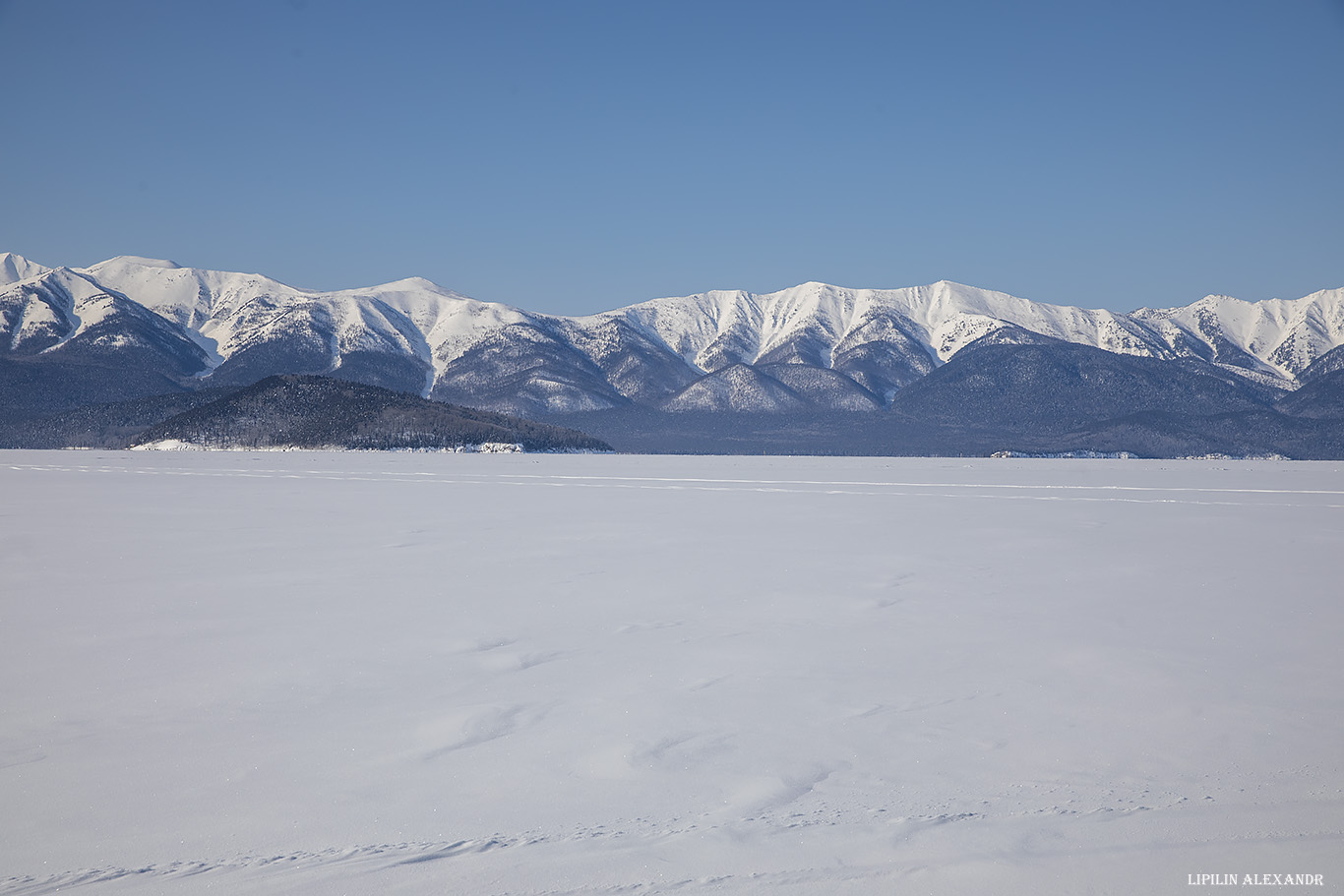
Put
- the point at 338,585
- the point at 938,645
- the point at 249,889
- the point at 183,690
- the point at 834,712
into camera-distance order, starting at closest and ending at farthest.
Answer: the point at 249,889 → the point at 834,712 → the point at 183,690 → the point at 938,645 → the point at 338,585

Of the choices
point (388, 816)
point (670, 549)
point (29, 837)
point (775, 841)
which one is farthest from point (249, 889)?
point (670, 549)

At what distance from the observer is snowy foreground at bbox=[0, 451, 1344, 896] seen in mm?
5879

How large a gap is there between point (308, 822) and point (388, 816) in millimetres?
507

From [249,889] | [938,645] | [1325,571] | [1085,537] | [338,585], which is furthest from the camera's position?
[1085,537]

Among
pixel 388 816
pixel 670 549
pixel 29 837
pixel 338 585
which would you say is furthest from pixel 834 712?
pixel 670 549

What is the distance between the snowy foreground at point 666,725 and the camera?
5.88m

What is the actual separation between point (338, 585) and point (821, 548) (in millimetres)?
10615

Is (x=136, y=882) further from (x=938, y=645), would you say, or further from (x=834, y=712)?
(x=938, y=645)

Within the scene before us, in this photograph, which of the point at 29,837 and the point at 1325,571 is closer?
the point at 29,837

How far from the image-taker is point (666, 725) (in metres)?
8.42

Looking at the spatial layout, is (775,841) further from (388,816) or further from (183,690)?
(183,690)

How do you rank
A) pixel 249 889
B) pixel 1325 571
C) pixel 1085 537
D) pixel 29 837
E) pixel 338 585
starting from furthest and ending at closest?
pixel 1085 537
pixel 1325 571
pixel 338 585
pixel 29 837
pixel 249 889

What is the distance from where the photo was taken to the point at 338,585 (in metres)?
16.0

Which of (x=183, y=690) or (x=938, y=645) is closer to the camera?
(x=183, y=690)
